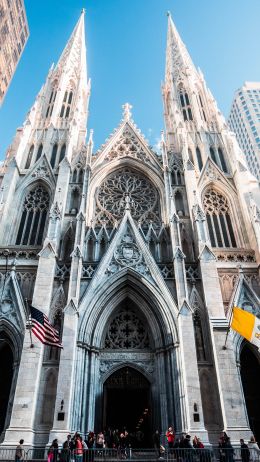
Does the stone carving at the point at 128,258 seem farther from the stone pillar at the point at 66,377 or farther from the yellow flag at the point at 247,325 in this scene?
the yellow flag at the point at 247,325

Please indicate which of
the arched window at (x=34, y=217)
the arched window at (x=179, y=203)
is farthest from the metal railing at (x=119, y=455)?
the arched window at (x=179, y=203)

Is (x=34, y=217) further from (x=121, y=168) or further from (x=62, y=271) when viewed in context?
(x=121, y=168)

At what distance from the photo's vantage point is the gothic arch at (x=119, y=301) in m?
17.1

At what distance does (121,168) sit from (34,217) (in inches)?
315

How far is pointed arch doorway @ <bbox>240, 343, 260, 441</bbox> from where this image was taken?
16359 millimetres

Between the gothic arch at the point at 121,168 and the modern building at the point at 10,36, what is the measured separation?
11.4m

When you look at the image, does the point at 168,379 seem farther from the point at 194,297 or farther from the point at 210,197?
the point at 210,197

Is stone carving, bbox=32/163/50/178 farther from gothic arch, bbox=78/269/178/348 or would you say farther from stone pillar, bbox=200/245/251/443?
stone pillar, bbox=200/245/251/443

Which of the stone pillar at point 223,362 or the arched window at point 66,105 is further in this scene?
the arched window at point 66,105

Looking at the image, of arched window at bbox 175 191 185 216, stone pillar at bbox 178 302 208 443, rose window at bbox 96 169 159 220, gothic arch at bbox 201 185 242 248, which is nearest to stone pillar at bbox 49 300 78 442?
stone pillar at bbox 178 302 208 443

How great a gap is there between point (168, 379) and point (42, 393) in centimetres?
595

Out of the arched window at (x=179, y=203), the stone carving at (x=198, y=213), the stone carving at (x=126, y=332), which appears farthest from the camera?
the arched window at (x=179, y=203)

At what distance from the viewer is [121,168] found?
26.4 metres

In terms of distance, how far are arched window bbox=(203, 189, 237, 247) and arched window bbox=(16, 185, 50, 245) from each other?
11242mm
